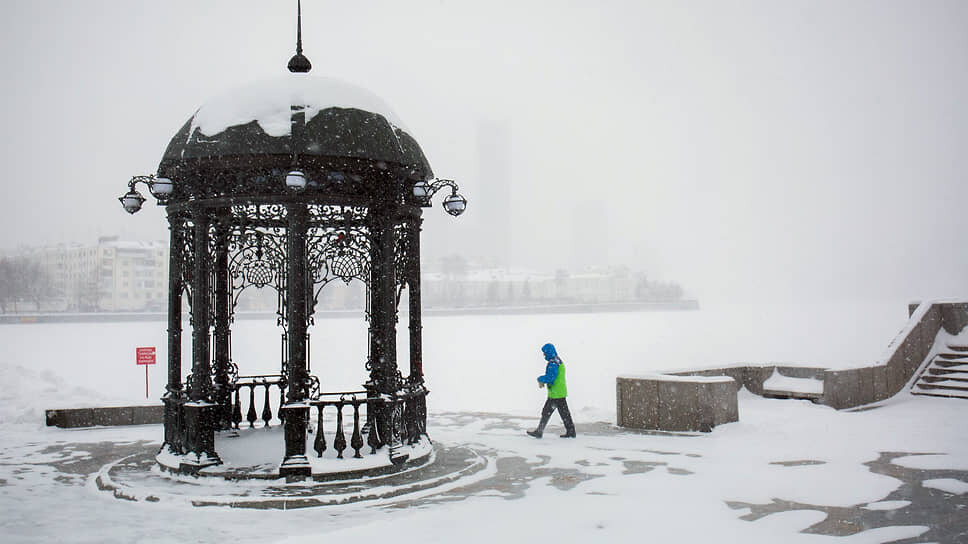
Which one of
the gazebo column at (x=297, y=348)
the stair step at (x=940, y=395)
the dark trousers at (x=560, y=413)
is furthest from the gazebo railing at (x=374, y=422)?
the stair step at (x=940, y=395)

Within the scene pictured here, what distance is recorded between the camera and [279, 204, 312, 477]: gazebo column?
10188 millimetres

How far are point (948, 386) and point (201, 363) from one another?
15640mm

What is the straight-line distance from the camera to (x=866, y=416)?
15.9 metres

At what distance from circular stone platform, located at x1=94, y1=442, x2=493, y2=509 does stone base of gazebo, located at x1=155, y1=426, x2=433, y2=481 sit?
64mm

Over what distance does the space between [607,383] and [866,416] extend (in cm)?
1647

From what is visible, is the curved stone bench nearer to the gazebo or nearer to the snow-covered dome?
the gazebo

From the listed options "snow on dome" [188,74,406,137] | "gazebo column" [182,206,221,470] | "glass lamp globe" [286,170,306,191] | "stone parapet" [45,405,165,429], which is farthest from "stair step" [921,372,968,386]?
"stone parapet" [45,405,165,429]

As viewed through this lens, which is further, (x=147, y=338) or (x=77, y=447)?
(x=147, y=338)

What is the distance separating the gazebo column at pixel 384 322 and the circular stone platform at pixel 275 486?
514 millimetres

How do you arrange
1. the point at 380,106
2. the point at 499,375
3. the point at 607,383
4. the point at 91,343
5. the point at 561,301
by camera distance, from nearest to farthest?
the point at 380,106
the point at 607,383
the point at 499,375
the point at 91,343
the point at 561,301

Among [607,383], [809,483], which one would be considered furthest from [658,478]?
[607,383]

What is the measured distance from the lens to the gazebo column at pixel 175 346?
1109 centimetres

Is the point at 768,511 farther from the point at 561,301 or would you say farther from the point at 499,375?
the point at 561,301

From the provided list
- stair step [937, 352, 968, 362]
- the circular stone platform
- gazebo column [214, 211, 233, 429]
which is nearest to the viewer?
the circular stone platform
